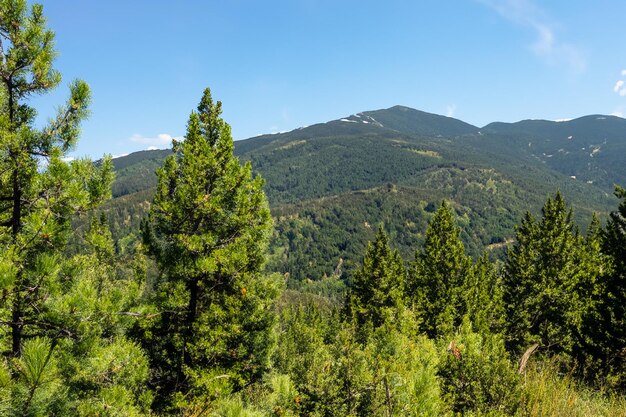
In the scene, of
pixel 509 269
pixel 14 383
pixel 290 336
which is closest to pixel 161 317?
pixel 14 383

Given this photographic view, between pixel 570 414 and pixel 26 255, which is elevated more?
pixel 26 255

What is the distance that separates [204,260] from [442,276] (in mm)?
26878

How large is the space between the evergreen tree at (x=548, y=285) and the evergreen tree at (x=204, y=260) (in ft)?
90.5

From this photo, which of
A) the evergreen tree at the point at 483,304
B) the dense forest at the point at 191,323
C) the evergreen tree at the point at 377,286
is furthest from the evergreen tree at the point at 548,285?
the dense forest at the point at 191,323

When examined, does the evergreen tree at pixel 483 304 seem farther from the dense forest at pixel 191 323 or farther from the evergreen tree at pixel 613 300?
the dense forest at pixel 191 323

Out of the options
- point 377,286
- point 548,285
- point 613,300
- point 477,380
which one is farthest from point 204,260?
point 548,285

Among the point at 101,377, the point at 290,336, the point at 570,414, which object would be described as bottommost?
the point at 290,336

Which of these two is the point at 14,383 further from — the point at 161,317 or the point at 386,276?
the point at 386,276

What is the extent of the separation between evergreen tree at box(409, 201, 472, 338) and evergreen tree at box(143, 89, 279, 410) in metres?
22.4

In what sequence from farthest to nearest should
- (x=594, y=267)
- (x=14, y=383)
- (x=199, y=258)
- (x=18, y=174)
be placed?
(x=594, y=267), (x=199, y=258), (x=18, y=174), (x=14, y=383)

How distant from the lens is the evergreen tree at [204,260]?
1138 centimetres

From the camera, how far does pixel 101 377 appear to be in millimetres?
5203

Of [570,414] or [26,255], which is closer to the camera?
[26,255]

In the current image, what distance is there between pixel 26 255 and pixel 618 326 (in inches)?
950
